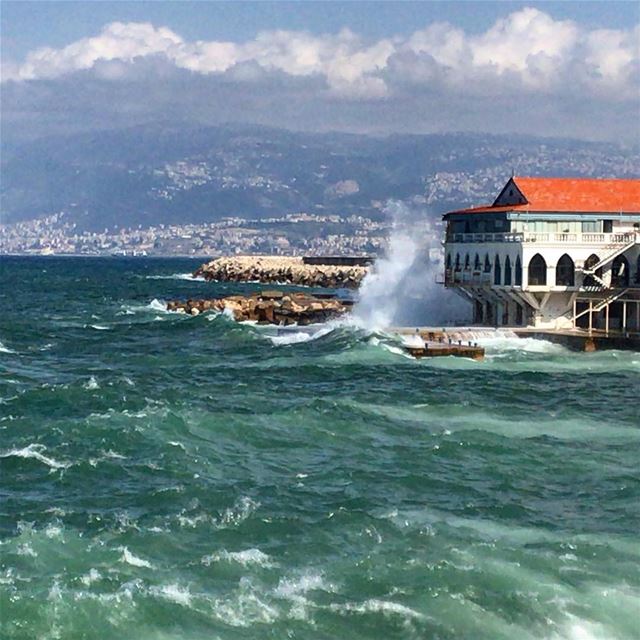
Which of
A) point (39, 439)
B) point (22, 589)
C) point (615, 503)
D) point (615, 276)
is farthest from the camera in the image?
point (615, 276)

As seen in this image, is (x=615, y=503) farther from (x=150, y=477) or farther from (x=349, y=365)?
(x=349, y=365)

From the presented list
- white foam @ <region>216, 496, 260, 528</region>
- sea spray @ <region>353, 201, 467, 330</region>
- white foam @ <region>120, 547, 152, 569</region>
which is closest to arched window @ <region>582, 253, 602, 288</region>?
sea spray @ <region>353, 201, 467, 330</region>

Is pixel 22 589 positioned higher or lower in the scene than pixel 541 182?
A: lower

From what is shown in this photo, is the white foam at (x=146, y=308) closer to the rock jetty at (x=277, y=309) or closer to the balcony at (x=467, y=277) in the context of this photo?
the rock jetty at (x=277, y=309)

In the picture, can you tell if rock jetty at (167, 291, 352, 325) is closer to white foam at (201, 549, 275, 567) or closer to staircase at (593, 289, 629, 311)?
staircase at (593, 289, 629, 311)

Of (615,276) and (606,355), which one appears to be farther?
(615,276)

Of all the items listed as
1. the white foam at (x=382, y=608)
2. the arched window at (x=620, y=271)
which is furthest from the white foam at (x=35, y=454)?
the arched window at (x=620, y=271)

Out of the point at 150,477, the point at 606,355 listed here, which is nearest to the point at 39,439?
the point at 150,477
